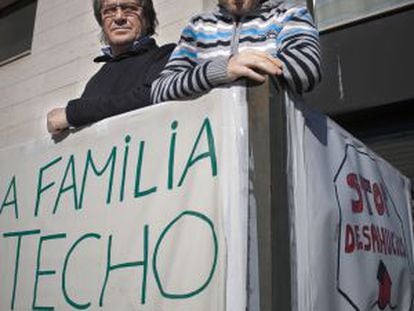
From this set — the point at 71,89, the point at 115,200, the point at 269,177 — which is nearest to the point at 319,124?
the point at 269,177

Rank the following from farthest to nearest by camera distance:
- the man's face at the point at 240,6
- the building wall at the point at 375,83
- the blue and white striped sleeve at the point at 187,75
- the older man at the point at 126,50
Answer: the building wall at the point at 375,83
the older man at the point at 126,50
the man's face at the point at 240,6
the blue and white striped sleeve at the point at 187,75

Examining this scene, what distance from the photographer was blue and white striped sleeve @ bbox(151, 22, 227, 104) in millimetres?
1389

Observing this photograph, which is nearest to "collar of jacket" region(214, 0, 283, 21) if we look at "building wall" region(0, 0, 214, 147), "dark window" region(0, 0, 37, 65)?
"building wall" region(0, 0, 214, 147)

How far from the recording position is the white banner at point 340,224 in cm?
136

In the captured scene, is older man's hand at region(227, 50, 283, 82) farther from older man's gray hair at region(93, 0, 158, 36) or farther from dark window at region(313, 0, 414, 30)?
dark window at region(313, 0, 414, 30)

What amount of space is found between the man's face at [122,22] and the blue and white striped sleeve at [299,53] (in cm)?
74

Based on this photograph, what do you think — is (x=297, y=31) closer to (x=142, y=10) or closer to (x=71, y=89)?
(x=142, y=10)

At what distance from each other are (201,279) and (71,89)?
3.74 metres

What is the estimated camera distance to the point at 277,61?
1365 millimetres

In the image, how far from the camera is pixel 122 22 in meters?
2.13

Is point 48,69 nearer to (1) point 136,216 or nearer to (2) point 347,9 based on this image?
(2) point 347,9

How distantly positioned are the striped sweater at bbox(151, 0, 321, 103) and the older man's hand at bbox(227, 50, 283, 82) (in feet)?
0.11

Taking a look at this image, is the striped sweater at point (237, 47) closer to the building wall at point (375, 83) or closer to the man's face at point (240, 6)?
the man's face at point (240, 6)

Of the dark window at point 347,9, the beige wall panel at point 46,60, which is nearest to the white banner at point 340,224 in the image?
the dark window at point 347,9
